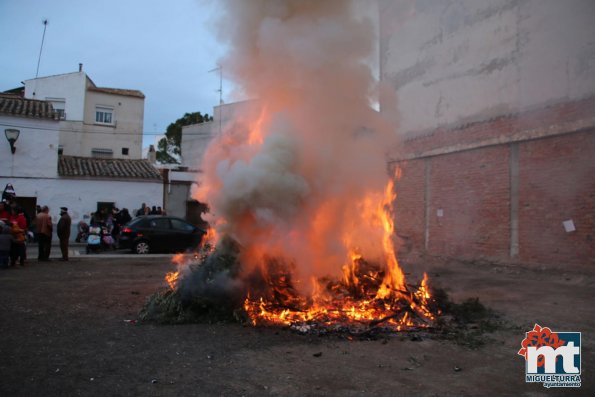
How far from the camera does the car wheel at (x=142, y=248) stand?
15867mm

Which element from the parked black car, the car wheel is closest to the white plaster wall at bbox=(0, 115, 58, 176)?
the parked black car

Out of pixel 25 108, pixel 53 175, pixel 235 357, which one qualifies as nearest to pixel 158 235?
pixel 53 175

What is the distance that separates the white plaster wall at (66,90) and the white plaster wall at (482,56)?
2205 cm

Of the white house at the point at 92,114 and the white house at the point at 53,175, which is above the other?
the white house at the point at 92,114

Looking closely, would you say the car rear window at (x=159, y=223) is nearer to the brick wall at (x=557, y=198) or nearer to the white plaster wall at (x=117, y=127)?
the brick wall at (x=557, y=198)

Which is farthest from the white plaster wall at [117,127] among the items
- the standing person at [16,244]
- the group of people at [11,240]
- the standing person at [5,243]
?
the standing person at [5,243]

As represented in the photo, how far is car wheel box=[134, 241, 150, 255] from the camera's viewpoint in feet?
52.1

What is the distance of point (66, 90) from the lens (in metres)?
28.9

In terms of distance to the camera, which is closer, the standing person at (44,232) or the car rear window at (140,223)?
the standing person at (44,232)

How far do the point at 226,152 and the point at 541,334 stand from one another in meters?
5.27

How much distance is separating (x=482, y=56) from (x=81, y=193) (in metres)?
18.4

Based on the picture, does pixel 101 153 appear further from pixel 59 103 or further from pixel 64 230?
pixel 64 230

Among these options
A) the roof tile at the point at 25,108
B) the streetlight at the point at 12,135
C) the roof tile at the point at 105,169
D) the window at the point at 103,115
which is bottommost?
the roof tile at the point at 105,169

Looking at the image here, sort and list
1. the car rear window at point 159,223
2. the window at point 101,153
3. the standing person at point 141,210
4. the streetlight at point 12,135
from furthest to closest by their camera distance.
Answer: the window at point 101,153 < the standing person at point 141,210 < the streetlight at point 12,135 < the car rear window at point 159,223
